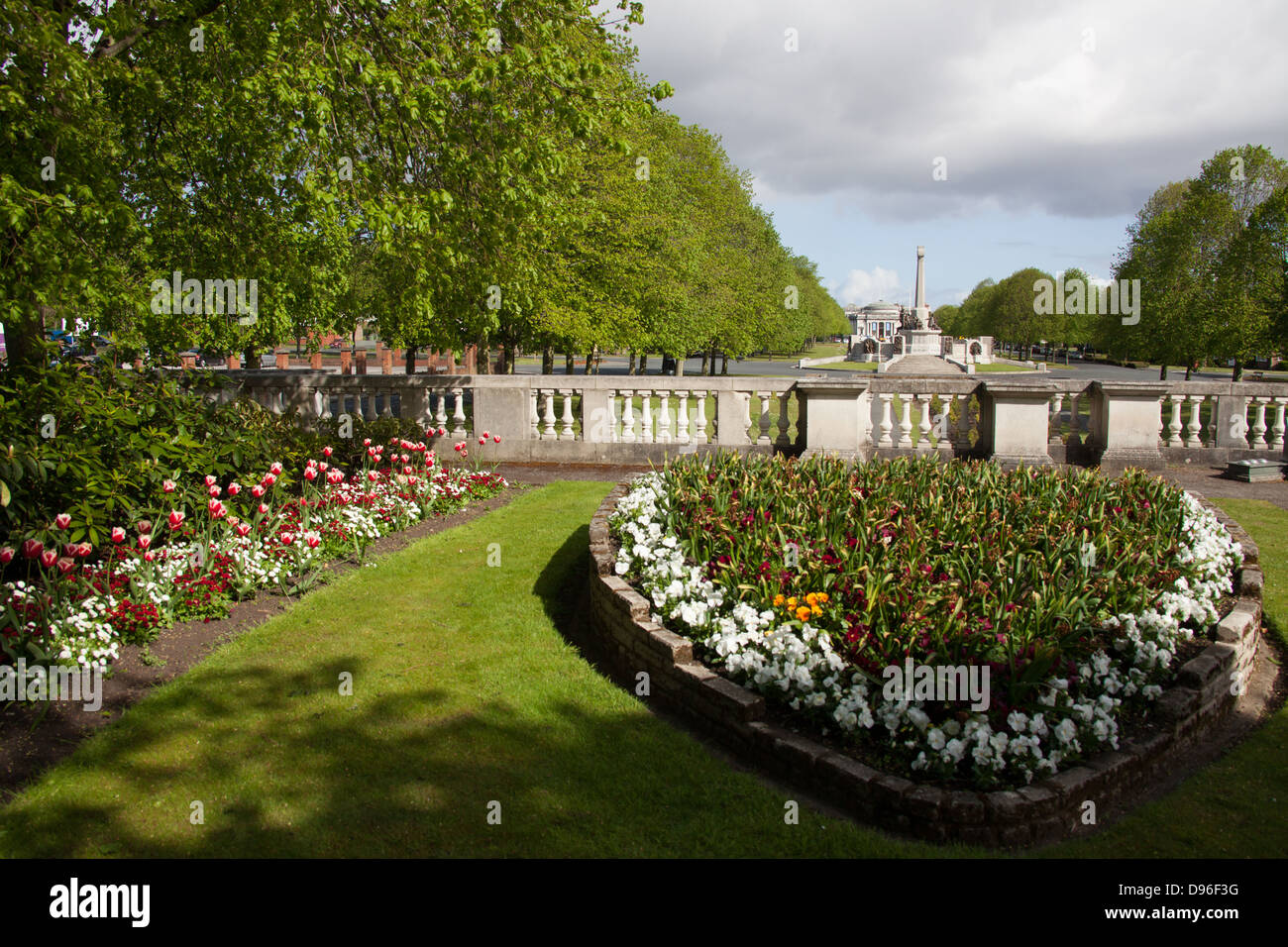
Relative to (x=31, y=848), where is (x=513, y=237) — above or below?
above

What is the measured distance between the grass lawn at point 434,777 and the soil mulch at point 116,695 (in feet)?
0.45

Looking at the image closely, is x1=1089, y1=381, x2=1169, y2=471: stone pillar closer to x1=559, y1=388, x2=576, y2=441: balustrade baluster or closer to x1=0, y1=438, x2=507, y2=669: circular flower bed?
x1=559, y1=388, x2=576, y2=441: balustrade baluster

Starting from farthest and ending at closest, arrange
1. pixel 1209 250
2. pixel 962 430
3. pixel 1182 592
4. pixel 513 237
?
pixel 1209 250 < pixel 962 430 < pixel 513 237 < pixel 1182 592

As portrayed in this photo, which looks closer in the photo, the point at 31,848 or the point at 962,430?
the point at 31,848

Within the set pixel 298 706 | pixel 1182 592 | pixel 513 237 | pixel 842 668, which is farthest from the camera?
pixel 513 237

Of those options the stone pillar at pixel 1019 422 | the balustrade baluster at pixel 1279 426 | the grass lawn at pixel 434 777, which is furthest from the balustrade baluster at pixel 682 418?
the balustrade baluster at pixel 1279 426

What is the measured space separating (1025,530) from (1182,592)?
1.04 meters

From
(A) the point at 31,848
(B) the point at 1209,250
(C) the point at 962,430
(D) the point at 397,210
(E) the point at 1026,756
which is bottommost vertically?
(A) the point at 31,848

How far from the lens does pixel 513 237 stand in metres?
10.4

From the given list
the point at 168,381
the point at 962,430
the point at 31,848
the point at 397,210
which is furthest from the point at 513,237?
the point at 31,848

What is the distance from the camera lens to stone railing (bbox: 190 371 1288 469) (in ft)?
37.8

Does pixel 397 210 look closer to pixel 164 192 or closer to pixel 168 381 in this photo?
pixel 168 381

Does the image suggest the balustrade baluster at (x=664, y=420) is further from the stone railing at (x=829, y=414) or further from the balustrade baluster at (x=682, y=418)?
the balustrade baluster at (x=682, y=418)

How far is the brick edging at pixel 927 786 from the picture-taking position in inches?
148
